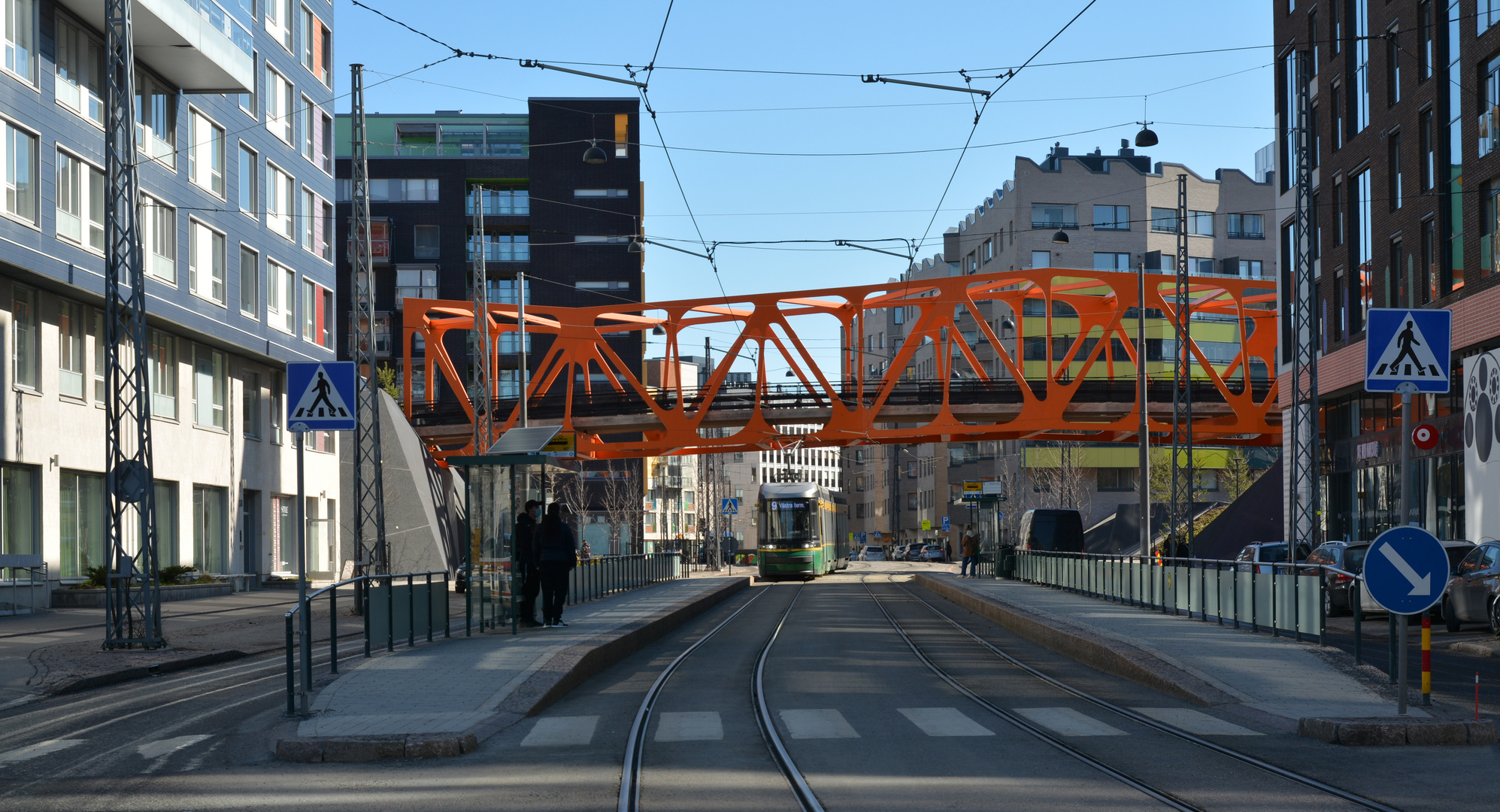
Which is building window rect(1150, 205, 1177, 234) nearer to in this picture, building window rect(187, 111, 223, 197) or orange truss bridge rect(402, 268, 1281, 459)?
orange truss bridge rect(402, 268, 1281, 459)

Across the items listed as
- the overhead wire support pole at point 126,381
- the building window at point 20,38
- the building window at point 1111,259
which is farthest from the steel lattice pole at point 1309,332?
the building window at point 1111,259

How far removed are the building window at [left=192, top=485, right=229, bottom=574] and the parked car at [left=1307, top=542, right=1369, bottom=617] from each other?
27.9 meters

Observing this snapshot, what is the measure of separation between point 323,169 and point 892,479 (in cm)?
9946

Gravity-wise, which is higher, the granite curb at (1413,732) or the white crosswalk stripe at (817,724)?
the granite curb at (1413,732)

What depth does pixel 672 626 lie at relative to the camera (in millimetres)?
26734

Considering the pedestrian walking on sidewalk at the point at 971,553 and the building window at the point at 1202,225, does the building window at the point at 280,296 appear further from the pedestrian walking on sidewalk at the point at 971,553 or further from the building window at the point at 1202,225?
the building window at the point at 1202,225

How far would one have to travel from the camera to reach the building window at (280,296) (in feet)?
151

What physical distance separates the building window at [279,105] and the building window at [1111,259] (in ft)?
220

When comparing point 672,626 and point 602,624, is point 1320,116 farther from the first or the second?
point 602,624

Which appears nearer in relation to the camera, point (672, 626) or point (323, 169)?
point (672, 626)

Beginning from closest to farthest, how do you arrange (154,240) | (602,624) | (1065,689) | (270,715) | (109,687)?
1. (270,715)
2. (1065,689)
3. (109,687)
4. (602,624)
5. (154,240)

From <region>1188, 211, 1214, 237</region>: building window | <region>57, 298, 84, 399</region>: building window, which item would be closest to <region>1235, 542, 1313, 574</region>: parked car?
<region>57, 298, 84, 399</region>: building window

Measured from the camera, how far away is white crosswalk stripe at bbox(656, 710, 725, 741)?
11570mm

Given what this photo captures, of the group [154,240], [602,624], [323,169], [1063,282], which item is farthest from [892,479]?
[602,624]
